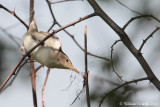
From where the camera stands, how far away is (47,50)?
7.33 feet

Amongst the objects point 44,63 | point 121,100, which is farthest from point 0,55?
point 121,100

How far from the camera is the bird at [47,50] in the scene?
2.16m

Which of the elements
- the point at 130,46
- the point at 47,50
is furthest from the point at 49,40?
the point at 130,46

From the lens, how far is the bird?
216 cm

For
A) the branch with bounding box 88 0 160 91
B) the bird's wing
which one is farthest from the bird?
the branch with bounding box 88 0 160 91

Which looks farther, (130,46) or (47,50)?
(47,50)

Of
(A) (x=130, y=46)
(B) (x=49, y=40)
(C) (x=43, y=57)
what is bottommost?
(A) (x=130, y=46)

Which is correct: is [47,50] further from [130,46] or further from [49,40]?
[130,46]

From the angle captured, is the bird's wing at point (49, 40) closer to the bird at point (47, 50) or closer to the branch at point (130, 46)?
the bird at point (47, 50)

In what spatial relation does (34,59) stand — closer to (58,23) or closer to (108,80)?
(58,23)

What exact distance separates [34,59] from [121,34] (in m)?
0.85

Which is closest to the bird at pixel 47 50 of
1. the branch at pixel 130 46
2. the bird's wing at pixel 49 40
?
the bird's wing at pixel 49 40

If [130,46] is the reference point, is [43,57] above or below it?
above

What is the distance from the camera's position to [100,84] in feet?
7.57
